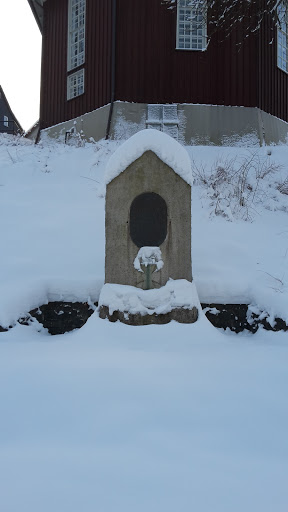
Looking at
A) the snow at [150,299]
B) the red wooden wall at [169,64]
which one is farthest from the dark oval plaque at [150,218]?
the red wooden wall at [169,64]

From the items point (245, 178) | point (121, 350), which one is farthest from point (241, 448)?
point (245, 178)

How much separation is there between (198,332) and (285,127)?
11.2m

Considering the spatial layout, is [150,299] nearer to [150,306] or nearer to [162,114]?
[150,306]

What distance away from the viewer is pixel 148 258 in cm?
441

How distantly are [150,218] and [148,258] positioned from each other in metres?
0.43

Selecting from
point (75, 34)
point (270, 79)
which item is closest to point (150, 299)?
point (270, 79)

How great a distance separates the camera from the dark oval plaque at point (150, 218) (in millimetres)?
4480

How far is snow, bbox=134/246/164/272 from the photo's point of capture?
173 inches

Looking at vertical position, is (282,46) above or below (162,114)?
above

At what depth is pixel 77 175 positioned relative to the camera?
27.4 ft

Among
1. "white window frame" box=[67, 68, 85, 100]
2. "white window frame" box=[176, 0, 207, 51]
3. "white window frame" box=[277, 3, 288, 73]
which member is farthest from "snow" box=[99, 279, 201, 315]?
"white window frame" box=[277, 3, 288, 73]

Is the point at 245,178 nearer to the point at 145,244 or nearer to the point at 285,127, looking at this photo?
the point at 145,244

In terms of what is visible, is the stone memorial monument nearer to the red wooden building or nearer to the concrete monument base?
the concrete monument base

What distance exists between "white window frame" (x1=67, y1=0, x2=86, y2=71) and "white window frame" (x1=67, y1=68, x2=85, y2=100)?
0.88ft
